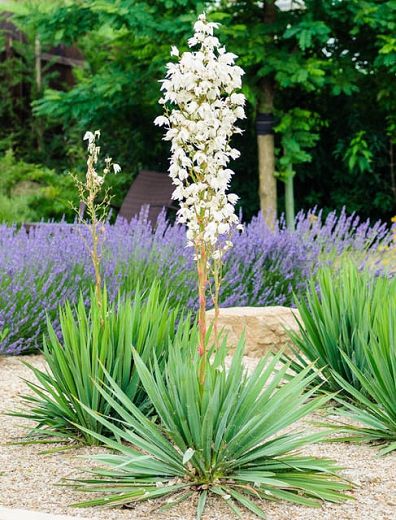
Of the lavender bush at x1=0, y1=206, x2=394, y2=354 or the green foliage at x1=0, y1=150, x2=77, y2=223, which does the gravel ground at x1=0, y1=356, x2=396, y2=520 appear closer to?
the lavender bush at x1=0, y1=206, x2=394, y2=354

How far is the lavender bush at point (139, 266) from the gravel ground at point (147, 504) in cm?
148

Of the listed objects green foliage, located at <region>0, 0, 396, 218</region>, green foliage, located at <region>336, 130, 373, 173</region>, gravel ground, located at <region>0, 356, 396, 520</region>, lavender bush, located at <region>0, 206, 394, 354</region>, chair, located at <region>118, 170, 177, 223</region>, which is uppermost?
green foliage, located at <region>0, 0, 396, 218</region>

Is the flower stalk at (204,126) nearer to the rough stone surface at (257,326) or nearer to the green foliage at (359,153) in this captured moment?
the rough stone surface at (257,326)

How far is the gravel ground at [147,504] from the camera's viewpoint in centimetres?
337

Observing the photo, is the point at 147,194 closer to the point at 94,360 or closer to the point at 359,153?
the point at 359,153

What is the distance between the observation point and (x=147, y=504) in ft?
11.4

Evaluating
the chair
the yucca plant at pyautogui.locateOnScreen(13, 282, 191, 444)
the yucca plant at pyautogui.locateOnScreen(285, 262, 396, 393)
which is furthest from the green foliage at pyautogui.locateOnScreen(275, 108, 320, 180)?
the yucca plant at pyautogui.locateOnScreen(13, 282, 191, 444)

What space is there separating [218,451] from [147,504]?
32cm

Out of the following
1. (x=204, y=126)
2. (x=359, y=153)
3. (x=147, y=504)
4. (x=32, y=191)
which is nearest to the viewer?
(x=204, y=126)

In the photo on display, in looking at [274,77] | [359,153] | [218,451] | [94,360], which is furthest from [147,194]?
[218,451]

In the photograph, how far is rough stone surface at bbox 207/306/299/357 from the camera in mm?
5961

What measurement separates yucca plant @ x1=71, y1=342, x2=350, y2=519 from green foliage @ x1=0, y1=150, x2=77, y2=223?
8909 mm

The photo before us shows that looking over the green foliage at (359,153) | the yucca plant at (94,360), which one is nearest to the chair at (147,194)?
the green foliage at (359,153)

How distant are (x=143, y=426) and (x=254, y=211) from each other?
9648 mm
